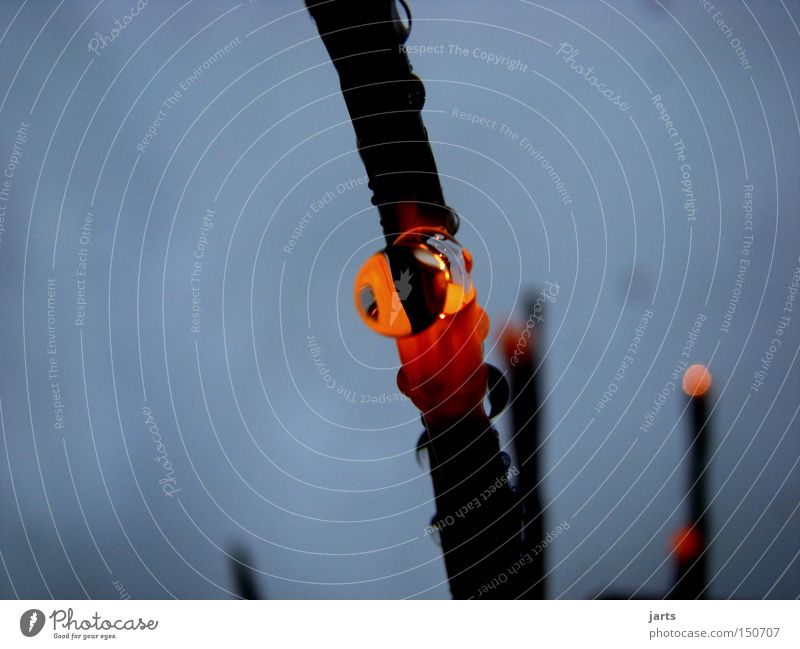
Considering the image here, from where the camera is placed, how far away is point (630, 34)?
1002 mm

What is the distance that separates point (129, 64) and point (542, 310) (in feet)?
2.56

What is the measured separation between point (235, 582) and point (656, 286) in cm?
81

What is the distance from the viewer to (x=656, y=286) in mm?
994

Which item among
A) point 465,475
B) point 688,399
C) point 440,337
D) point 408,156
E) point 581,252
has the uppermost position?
point 408,156

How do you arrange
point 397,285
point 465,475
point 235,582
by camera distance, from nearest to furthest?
point 397,285, point 235,582, point 465,475

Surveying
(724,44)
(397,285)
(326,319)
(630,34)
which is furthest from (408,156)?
(724,44)

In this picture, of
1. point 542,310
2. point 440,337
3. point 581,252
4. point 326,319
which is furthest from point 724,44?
point 326,319

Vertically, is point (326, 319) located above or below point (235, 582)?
above

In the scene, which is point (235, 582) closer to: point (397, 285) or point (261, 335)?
point (261, 335)

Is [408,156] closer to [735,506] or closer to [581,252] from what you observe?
[581,252]

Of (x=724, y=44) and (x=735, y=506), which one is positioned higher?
(x=724, y=44)

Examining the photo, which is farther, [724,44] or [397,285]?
[724,44]

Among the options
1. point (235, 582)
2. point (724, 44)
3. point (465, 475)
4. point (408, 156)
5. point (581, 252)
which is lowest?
point (235, 582)

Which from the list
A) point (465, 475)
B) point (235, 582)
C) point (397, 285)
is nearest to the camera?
point (397, 285)
